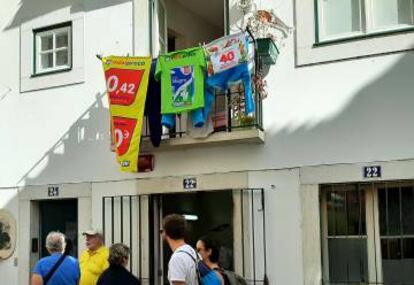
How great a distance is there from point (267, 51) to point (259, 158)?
1.37 metres

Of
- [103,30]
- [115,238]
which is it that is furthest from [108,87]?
[115,238]

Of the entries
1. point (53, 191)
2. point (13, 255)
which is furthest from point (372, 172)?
point (13, 255)

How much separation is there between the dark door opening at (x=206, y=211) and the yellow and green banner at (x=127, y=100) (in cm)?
101

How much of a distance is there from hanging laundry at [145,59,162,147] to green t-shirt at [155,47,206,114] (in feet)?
0.85

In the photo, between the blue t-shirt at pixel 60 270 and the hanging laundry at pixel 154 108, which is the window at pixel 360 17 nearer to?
the hanging laundry at pixel 154 108

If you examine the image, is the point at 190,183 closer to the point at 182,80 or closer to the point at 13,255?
the point at 182,80

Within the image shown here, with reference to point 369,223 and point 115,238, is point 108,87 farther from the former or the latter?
point 369,223

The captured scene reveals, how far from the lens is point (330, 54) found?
858cm

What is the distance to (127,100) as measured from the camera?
9156 millimetres

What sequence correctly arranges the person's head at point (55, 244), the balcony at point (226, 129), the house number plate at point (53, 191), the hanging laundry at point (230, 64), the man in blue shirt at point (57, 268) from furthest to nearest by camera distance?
the house number plate at point (53, 191), the balcony at point (226, 129), the hanging laundry at point (230, 64), the person's head at point (55, 244), the man in blue shirt at point (57, 268)

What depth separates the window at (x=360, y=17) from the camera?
27.7ft

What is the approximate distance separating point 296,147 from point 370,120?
3.21 ft

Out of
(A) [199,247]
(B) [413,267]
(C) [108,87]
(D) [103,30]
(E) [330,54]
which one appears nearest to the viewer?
(A) [199,247]

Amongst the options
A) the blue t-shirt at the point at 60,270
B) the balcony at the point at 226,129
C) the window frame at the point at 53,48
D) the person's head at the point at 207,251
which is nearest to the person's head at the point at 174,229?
the person's head at the point at 207,251
